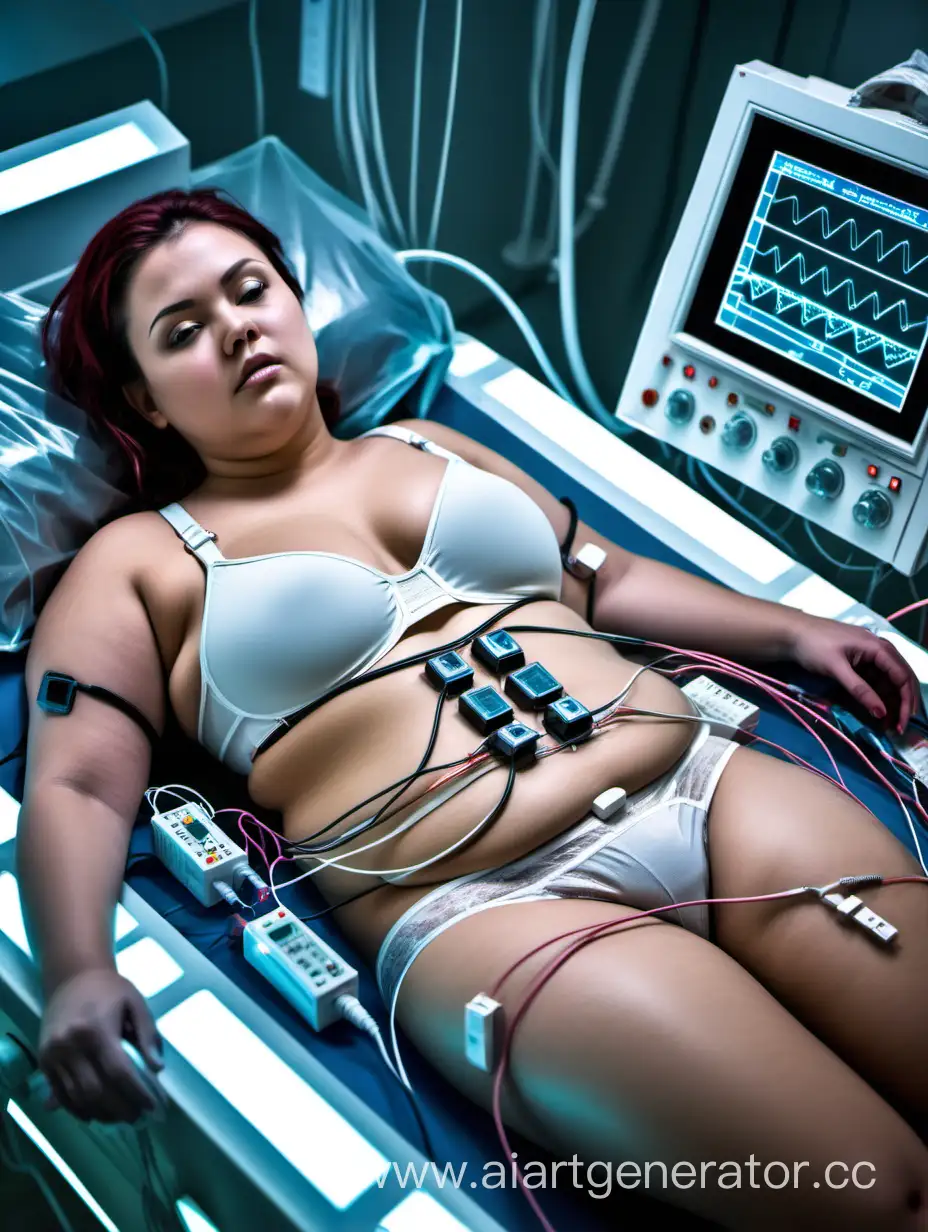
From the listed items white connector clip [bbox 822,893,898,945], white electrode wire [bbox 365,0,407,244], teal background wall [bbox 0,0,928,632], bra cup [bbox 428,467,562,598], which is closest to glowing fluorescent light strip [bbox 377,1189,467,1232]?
white connector clip [bbox 822,893,898,945]

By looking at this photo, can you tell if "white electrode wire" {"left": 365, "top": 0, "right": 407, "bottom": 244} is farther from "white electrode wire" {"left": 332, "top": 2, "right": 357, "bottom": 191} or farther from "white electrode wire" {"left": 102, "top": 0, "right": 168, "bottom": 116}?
"white electrode wire" {"left": 102, "top": 0, "right": 168, "bottom": 116}

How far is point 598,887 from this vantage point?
1467mm

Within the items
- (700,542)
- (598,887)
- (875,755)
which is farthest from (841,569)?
(598,887)

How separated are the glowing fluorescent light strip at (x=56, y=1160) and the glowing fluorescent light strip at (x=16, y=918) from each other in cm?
28

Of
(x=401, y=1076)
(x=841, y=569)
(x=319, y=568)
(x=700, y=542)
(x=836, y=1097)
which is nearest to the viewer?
(x=836, y=1097)

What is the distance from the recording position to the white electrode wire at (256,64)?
2.40 meters

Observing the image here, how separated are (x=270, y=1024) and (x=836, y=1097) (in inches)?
22.9

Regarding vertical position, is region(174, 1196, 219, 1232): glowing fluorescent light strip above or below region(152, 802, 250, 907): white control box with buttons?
below

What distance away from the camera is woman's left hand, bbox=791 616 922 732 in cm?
184

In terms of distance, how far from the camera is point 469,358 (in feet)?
7.77

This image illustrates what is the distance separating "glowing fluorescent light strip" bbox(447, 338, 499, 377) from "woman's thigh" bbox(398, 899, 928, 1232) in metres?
1.21

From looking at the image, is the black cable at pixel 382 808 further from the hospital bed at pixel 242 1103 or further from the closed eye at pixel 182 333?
the closed eye at pixel 182 333

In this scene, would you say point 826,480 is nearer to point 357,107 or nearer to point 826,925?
point 826,925

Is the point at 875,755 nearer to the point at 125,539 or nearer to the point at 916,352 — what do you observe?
the point at 916,352
